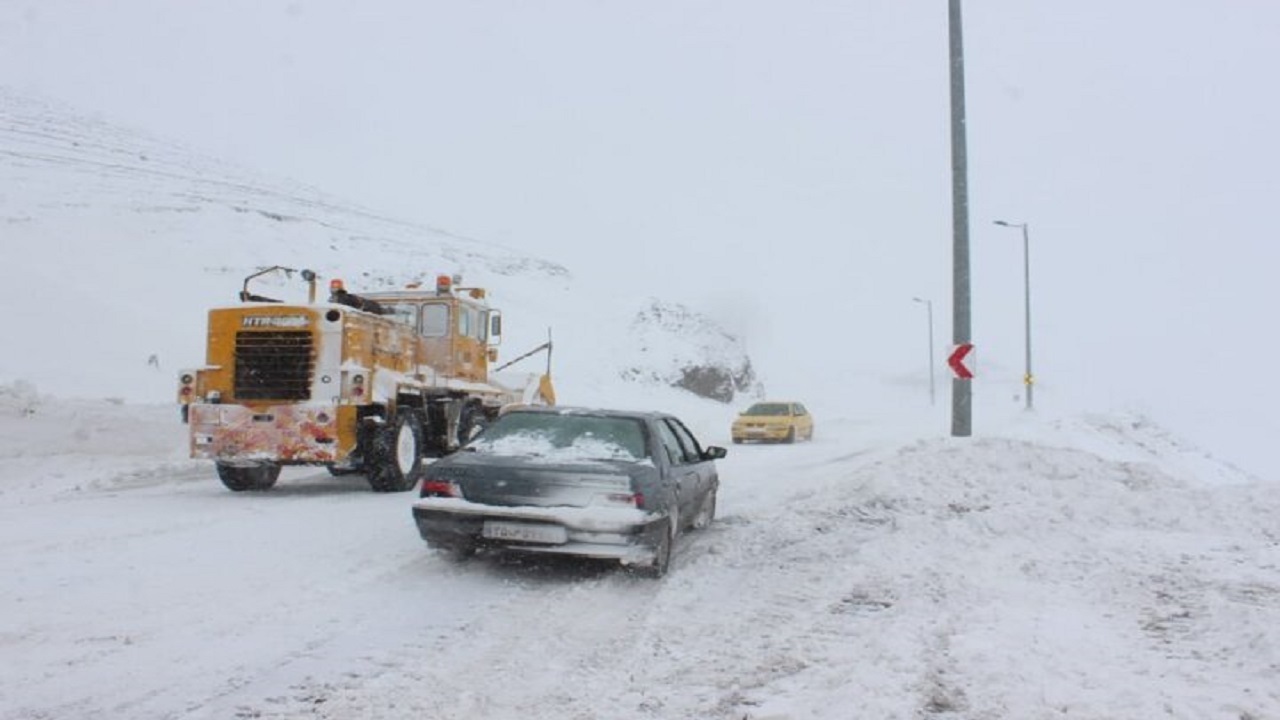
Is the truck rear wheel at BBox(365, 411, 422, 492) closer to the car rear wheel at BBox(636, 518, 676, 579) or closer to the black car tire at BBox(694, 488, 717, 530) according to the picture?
the black car tire at BBox(694, 488, 717, 530)

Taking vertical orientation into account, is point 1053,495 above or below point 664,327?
below

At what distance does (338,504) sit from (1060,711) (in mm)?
9021

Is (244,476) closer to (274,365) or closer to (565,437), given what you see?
(274,365)

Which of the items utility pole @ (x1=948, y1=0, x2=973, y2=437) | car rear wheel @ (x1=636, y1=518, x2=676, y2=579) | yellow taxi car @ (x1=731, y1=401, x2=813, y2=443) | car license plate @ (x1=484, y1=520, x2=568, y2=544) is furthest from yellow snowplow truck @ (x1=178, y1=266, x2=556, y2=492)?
yellow taxi car @ (x1=731, y1=401, x2=813, y2=443)

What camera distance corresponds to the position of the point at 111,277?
29.9 meters

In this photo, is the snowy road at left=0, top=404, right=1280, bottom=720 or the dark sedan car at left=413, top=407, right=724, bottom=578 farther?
the dark sedan car at left=413, top=407, right=724, bottom=578

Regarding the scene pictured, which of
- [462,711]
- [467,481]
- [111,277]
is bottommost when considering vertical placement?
[462,711]

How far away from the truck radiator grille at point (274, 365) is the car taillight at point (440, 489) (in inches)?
200

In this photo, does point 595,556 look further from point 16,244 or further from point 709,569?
point 16,244

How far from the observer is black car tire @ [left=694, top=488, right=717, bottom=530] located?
954 cm

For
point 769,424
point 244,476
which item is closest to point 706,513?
point 244,476

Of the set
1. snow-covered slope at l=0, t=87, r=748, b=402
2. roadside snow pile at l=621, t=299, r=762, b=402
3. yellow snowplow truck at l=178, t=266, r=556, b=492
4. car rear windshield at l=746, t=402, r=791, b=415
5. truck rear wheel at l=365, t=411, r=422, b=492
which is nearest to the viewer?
yellow snowplow truck at l=178, t=266, r=556, b=492

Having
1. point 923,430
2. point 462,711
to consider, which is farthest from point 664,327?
point 462,711

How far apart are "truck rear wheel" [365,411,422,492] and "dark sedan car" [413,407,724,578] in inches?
189
